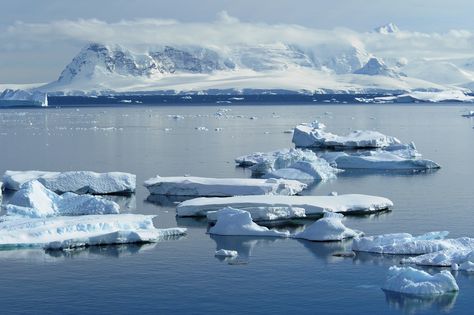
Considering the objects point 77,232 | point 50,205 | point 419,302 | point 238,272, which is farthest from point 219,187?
point 419,302

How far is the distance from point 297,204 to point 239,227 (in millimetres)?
2502

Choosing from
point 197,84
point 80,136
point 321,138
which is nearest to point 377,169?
point 321,138

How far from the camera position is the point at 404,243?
17.1 m

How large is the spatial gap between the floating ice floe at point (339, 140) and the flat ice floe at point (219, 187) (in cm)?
1613

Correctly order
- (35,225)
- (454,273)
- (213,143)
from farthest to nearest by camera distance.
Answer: (213,143) → (35,225) → (454,273)

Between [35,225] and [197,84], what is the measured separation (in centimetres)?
17160

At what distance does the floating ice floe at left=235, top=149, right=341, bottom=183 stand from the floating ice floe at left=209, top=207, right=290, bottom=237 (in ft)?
28.1

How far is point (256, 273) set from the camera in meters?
15.7

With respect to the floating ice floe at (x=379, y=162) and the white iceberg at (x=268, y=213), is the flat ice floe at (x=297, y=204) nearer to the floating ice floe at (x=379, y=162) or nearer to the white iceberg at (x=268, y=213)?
the white iceberg at (x=268, y=213)

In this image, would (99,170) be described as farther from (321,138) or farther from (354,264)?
(354,264)

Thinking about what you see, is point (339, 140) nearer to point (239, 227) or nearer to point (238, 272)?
point (239, 227)

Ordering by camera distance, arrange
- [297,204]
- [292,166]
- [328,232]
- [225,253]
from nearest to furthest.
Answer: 1. [225,253]
2. [328,232]
3. [297,204]
4. [292,166]

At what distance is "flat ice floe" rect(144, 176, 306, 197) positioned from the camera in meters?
23.8

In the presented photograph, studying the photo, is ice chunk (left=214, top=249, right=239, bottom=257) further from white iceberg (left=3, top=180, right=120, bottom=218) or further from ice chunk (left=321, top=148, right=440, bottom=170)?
ice chunk (left=321, top=148, right=440, bottom=170)
